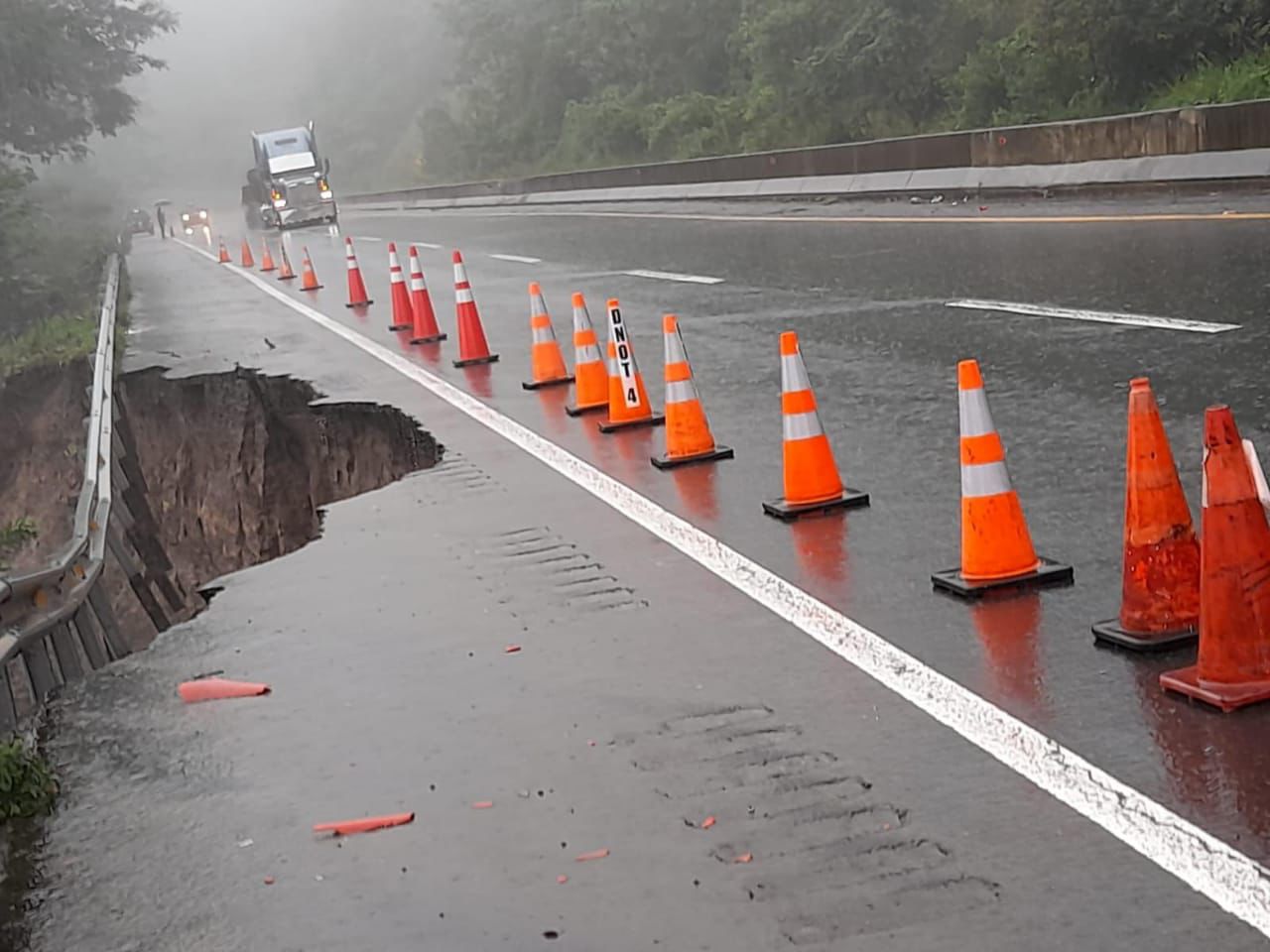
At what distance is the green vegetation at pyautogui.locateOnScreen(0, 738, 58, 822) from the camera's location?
503 cm

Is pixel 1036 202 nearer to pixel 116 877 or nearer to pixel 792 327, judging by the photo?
pixel 792 327

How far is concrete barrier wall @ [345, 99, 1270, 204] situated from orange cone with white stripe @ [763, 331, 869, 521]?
39.5 ft

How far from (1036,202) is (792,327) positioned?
25.9 feet

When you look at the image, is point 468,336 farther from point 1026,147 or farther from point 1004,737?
point 1026,147

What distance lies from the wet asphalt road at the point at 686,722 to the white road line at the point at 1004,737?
0.21ft

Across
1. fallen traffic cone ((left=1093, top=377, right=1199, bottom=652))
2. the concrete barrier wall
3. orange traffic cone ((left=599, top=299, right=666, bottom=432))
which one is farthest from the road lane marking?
fallen traffic cone ((left=1093, top=377, right=1199, bottom=652))

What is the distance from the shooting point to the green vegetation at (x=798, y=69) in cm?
2545

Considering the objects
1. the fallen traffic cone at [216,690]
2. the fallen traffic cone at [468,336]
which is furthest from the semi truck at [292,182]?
the fallen traffic cone at [216,690]

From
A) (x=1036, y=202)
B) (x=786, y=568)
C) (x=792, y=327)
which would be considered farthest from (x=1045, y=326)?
(x=1036, y=202)

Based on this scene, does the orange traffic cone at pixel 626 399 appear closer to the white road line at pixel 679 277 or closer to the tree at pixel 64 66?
the white road line at pixel 679 277

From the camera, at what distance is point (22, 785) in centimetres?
510

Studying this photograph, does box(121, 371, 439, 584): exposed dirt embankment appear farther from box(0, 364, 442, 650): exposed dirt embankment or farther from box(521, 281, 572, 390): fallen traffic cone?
box(521, 281, 572, 390): fallen traffic cone

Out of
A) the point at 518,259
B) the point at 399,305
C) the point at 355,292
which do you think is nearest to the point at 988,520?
Answer: the point at 399,305

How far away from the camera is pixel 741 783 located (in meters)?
4.64
